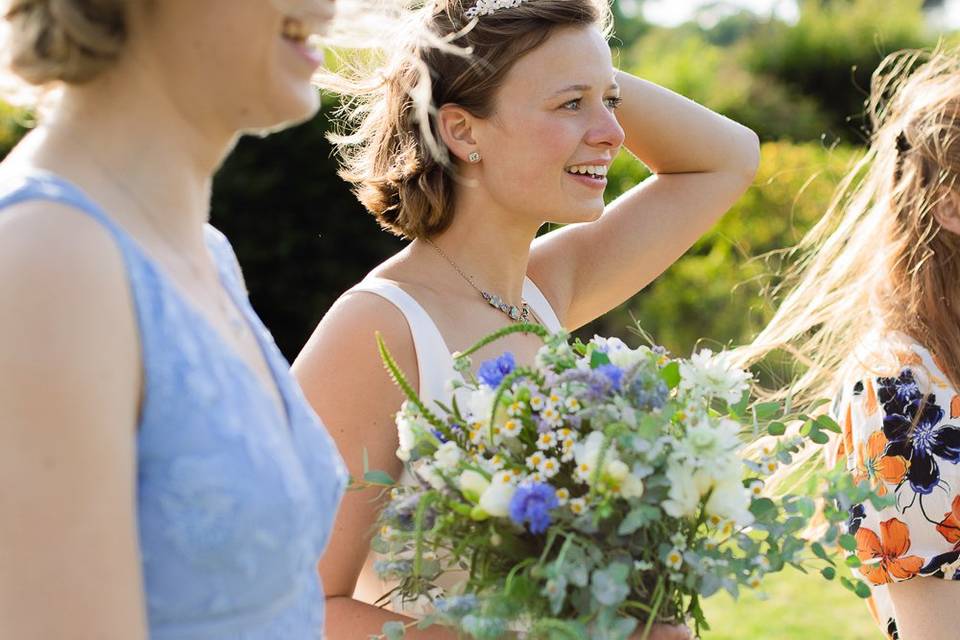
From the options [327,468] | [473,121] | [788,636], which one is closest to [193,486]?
[327,468]

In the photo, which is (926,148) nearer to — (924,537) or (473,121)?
(924,537)

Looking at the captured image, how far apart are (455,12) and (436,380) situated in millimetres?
881

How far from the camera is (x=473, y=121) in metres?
2.78

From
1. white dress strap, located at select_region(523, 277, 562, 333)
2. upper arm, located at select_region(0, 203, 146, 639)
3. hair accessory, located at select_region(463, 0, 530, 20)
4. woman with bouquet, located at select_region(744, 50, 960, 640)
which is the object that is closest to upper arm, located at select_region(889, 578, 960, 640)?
woman with bouquet, located at select_region(744, 50, 960, 640)

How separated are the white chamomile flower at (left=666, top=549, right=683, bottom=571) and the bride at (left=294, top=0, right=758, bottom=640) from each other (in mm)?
705

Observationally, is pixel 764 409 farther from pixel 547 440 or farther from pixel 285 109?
pixel 285 109

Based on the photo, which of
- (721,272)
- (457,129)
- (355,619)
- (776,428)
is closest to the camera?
(776,428)

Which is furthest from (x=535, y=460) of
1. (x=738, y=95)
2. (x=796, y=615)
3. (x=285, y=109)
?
(x=738, y=95)

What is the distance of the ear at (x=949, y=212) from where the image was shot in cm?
296

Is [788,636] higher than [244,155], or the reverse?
[244,155]

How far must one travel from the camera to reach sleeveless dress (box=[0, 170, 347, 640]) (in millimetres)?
1318

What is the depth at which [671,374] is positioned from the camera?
82.0 inches

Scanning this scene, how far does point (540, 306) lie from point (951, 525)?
3.61 feet

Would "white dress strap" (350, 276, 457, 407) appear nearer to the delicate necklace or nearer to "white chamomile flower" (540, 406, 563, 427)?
the delicate necklace
